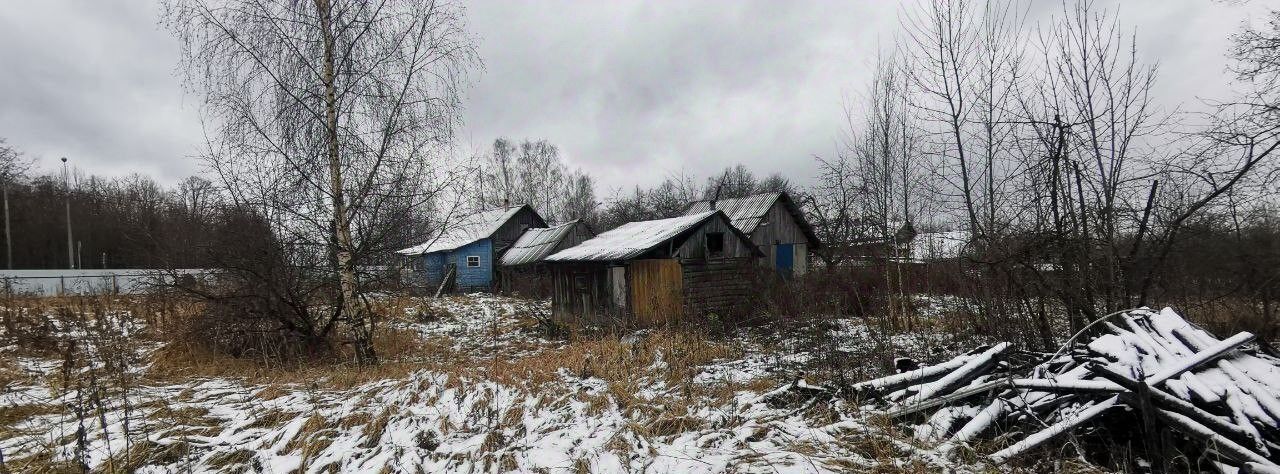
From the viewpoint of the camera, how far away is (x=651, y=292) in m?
12.8

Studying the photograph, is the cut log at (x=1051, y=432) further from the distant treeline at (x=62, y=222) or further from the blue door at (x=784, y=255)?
the distant treeline at (x=62, y=222)

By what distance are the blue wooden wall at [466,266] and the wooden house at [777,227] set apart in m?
11.5

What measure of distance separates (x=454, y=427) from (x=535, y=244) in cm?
2257

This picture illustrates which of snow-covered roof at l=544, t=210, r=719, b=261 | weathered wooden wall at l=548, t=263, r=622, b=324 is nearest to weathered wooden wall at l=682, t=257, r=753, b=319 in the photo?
snow-covered roof at l=544, t=210, r=719, b=261

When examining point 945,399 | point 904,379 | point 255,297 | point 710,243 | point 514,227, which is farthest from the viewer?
point 514,227

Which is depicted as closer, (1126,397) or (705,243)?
(1126,397)

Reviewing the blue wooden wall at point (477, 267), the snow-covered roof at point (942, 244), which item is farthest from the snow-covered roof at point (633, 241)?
the blue wooden wall at point (477, 267)

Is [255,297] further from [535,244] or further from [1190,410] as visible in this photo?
[535,244]

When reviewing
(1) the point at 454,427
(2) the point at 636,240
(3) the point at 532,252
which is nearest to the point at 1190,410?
(1) the point at 454,427

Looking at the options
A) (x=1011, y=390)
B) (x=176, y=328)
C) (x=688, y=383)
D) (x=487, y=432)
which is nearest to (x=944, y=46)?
(x=1011, y=390)

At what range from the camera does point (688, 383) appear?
231 inches

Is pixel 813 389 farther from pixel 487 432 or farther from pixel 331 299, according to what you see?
pixel 331 299

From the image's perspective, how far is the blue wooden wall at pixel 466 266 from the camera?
2731 centimetres

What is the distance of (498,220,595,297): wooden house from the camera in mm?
24453
